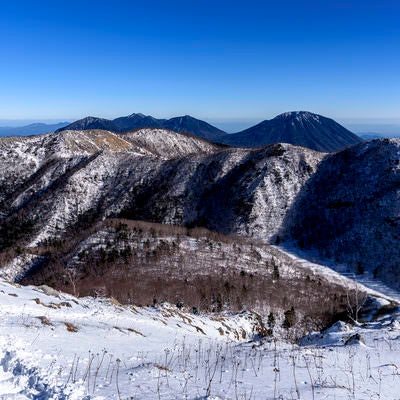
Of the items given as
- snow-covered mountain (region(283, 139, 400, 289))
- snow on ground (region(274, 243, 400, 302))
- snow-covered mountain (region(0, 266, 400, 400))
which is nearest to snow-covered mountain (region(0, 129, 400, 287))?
snow-covered mountain (region(283, 139, 400, 289))

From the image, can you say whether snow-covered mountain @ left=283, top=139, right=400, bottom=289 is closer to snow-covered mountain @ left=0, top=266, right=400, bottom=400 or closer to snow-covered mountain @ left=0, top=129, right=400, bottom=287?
snow-covered mountain @ left=0, top=129, right=400, bottom=287

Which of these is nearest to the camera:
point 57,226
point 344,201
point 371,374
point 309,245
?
point 371,374

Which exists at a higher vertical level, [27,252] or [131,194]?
[131,194]

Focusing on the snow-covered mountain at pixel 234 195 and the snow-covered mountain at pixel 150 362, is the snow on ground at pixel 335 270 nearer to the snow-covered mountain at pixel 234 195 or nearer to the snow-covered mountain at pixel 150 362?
the snow-covered mountain at pixel 234 195

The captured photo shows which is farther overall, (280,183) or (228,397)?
(280,183)

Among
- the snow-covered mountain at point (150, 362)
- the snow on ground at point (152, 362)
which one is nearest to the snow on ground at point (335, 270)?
the snow-covered mountain at point (150, 362)

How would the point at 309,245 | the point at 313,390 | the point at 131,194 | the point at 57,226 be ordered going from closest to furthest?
the point at 313,390 → the point at 309,245 → the point at 57,226 → the point at 131,194

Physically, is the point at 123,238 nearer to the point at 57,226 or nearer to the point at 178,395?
the point at 57,226

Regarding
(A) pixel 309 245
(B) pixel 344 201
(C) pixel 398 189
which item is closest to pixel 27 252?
(A) pixel 309 245

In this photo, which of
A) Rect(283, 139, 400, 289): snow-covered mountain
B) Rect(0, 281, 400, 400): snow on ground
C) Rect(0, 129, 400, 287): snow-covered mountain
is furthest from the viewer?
Rect(0, 129, 400, 287): snow-covered mountain
